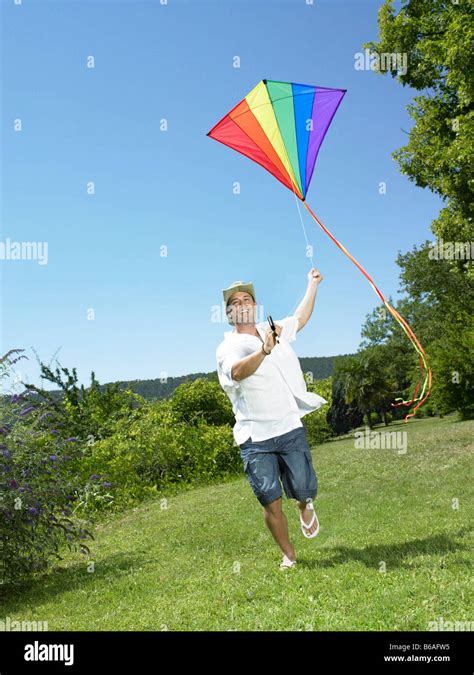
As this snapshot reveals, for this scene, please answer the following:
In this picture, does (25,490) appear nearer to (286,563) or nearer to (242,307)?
(286,563)

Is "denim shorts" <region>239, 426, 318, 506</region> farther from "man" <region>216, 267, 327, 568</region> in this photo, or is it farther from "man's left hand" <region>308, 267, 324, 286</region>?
"man's left hand" <region>308, 267, 324, 286</region>

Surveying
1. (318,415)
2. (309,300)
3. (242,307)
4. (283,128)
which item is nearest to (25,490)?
(242,307)

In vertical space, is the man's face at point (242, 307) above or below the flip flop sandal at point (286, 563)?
above

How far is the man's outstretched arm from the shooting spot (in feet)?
20.7

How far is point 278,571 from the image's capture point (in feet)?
19.8

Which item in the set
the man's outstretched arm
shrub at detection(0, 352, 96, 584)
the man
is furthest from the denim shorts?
shrub at detection(0, 352, 96, 584)

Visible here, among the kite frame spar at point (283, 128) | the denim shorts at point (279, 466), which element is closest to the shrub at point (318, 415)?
the kite frame spar at point (283, 128)

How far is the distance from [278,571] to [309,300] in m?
2.48

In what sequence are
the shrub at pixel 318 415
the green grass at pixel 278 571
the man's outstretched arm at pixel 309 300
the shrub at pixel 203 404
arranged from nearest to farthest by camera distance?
the green grass at pixel 278 571 < the man's outstretched arm at pixel 309 300 < the shrub at pixel 203 404 < the shrub at pixel 318 415

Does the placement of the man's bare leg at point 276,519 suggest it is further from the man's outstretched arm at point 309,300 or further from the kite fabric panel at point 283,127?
the kite fabric panel at point 283,127

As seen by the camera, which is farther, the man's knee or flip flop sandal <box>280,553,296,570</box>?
flip flop sandal <box>280,553,296,570</box>

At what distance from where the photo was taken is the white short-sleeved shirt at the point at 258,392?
5.85 m

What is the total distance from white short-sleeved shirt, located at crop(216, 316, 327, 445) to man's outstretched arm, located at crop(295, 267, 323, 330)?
0.45m
